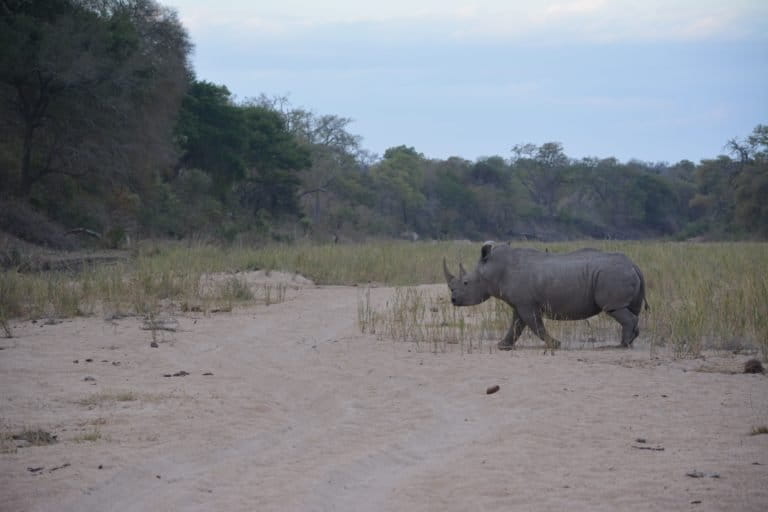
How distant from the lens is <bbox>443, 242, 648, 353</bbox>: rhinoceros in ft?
30.4

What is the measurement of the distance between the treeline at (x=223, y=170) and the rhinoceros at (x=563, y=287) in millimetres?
15352

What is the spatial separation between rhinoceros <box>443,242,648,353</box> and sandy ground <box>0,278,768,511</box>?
2.12ft

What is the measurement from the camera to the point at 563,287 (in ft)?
31.1

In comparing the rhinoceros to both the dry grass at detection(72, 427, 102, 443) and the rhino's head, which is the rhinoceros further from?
the dry grass at detection(72, 427, 102, 443)

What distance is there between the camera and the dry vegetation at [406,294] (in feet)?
30.4

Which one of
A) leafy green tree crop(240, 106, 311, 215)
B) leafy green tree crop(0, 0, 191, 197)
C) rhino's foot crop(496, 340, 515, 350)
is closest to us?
rhino's foot crop(496, 340, 515, 350)

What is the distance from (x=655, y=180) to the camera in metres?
60.1

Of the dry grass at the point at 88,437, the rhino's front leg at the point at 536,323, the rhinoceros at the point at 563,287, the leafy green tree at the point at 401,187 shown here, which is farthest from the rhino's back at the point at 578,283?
the leafy green tree at the point at 401,187

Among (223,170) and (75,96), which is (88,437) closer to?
(75,96)

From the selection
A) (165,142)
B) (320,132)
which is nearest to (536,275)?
(165,142)

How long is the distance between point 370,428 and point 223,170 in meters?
31.2

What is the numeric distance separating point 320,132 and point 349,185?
652cm

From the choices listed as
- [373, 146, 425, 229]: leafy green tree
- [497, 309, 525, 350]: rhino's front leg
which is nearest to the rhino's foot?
[497, 309, 525, 350]: rhino's front leg

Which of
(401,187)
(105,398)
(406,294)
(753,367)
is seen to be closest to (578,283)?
(753,367)
